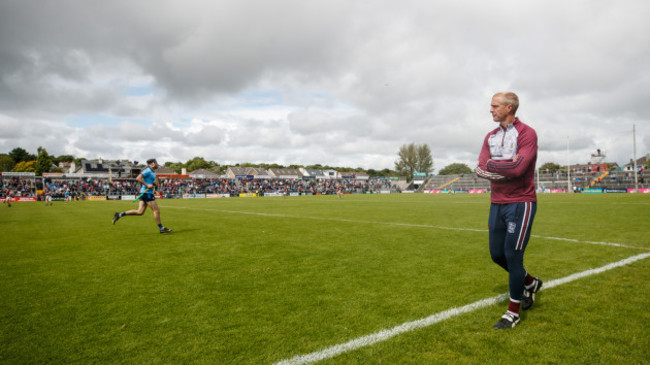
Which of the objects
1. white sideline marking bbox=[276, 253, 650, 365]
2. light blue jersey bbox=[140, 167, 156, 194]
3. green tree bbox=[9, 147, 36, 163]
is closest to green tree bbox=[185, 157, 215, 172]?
green tree bbox=[9, 147, 36, 163]

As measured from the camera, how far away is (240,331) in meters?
3.21

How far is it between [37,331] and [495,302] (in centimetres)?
493

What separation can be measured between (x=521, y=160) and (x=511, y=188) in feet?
1.18

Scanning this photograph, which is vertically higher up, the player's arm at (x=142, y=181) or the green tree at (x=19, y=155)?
the green tree at (x=19, y=155)

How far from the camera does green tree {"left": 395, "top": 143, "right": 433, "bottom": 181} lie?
115750 millimetres

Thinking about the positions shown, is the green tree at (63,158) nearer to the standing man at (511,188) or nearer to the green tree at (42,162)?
the green tree at (42,162)

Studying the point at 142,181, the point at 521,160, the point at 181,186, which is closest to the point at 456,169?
the point at 181,186

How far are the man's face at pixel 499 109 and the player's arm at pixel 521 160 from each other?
287 millimetres

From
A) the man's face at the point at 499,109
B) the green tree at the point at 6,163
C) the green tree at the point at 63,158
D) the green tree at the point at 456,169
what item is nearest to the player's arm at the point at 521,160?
the man's face at the point at 499,109

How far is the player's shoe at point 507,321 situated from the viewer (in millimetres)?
3236

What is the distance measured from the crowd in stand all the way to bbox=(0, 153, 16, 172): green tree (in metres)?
73.4

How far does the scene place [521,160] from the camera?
3.22 meters

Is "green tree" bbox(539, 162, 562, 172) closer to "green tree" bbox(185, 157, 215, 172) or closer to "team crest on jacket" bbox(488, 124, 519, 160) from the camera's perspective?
"green tree" bbox(185, 157, 215, 172)

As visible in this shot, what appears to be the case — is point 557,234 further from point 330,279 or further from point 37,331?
point 37,331
